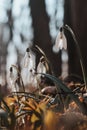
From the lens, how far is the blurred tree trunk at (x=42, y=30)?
7.71 meters

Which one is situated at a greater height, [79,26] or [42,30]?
[42,30]

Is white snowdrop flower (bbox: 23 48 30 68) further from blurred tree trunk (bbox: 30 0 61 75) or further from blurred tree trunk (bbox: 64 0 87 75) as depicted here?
blurred tree trunk (bbox: 30 0 61 75)

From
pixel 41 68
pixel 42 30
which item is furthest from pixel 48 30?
pixel 41 68

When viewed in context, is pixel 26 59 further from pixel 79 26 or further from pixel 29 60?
pixel 79 26

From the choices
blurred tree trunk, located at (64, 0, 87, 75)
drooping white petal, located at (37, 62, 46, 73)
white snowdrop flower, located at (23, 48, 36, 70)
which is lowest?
drooping white petal, located at (37, 62, 46, 73)

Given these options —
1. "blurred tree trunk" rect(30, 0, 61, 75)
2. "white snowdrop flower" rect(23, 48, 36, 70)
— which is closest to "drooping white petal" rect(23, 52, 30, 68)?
"white snowdrop flower" rect(23, 48, 36, 70)

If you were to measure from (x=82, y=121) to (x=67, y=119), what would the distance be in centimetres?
4

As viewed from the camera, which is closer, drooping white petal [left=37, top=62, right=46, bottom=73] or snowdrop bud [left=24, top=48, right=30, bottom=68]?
snowdrop bud [left=24, top=48, right=30, bottom=68]

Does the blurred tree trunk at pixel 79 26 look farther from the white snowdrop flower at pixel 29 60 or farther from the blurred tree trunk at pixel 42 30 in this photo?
the white snowdrop flower at pixel 29 60

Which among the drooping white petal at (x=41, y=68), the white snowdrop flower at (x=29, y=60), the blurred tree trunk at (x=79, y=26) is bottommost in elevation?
the drooping white petal at (x=41, y=68)

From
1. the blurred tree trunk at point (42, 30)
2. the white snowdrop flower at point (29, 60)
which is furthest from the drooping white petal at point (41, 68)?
the blurred tree trunk at point (42, 30)

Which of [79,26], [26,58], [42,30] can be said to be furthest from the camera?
[42,30]

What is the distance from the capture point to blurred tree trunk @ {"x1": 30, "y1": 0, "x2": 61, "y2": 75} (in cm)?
771

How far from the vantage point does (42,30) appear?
7.89m
